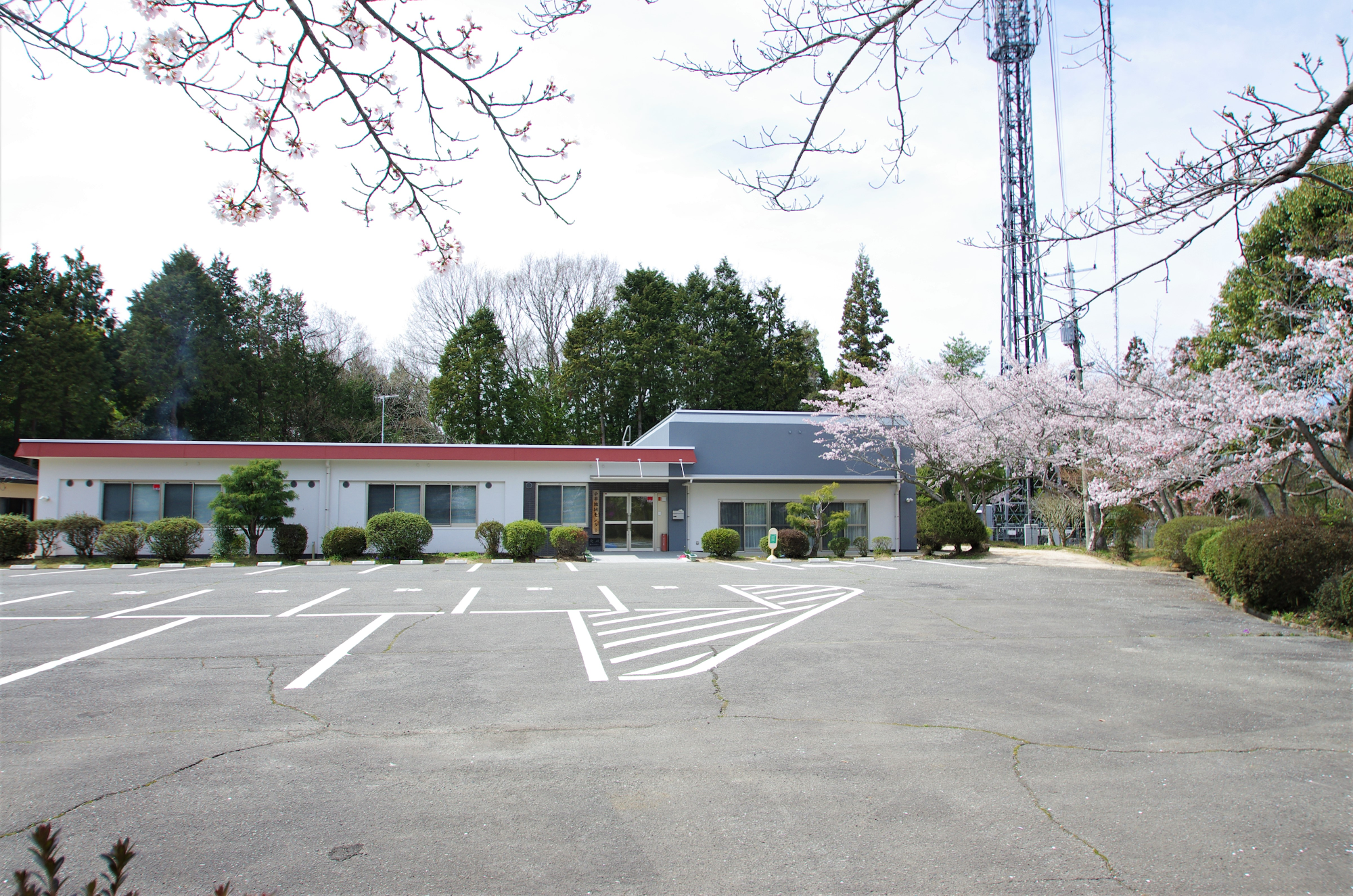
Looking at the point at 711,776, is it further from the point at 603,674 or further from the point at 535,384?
the point at 535,384

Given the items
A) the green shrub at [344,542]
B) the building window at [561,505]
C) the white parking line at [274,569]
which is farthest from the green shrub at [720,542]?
the white parking line at [274,569]

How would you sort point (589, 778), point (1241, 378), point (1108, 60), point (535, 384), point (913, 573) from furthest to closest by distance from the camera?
point (535, 384) → point (913, 573) → point (1241, 378) → point (1108, 60) → point (589, 778)

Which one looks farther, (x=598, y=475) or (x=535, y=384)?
(x=535, y=384)

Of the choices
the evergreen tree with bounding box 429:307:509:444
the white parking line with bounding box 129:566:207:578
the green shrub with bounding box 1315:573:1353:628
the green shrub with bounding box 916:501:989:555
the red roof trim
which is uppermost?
the evergreen tree with bounding box 429:307:509:444

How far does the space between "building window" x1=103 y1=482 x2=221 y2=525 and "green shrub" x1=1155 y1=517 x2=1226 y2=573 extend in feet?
83.0

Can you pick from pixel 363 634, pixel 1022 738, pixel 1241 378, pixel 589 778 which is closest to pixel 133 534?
pixel 363 634

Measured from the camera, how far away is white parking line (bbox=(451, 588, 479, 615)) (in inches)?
426

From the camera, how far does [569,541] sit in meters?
21.5

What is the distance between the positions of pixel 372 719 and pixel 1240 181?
6.59 metres

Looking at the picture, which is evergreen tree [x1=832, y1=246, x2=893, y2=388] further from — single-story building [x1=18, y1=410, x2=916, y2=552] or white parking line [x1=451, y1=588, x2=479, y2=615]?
white parking line [x1=451, y1=588, x2=479, y2=615]

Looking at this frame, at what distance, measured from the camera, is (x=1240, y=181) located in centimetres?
464

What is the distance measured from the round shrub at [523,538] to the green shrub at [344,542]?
13.1ft

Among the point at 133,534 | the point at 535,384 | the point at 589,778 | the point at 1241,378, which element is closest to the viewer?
the point at 589,778

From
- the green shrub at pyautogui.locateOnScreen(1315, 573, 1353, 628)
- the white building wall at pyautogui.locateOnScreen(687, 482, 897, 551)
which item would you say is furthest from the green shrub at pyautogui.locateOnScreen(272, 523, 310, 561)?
the green shrub at pyautogui.locateOnScreen(1315, 573, 1353, 628)
